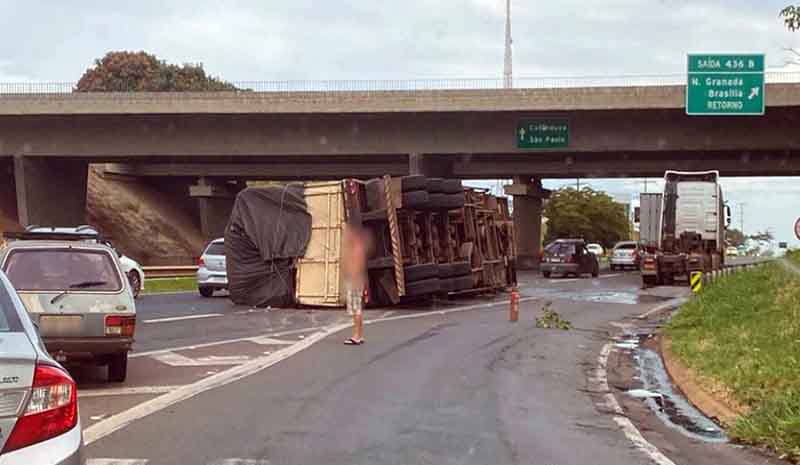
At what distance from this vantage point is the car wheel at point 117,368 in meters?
11.5

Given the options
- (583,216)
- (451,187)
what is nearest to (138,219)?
(451,187)

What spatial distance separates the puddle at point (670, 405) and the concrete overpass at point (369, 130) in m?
25.5

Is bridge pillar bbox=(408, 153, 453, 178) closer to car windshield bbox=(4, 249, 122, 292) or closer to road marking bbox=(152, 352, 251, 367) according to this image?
road marking bbox=(152, 352, 251, 367)

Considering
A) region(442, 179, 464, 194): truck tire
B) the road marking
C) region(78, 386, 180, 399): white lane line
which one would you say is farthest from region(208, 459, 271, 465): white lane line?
region(442, 179, 464, 194): truck tire

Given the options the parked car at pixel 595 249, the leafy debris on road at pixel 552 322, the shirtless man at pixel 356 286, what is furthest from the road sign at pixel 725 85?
the shirtless man at pixel 356 286

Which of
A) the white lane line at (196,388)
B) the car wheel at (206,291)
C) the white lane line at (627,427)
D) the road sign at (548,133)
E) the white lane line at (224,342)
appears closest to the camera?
the white lane line at (627,427)

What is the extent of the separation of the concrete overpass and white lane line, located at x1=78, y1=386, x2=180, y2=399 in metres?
29.5

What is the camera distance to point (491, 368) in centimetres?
1367

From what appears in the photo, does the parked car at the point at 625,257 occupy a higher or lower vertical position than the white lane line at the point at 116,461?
lower

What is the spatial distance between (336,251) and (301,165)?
102 feet

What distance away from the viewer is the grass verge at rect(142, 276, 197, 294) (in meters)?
31.4

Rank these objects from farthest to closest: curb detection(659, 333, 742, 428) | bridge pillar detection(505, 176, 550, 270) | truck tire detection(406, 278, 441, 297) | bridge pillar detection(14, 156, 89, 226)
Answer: bridge pillar detection(505, 176, 550, 270), bridge pillar detection(14, 156, 89, 226), truck tire detection(406, 278, 441, 297), curb detection(659, 333, 742, 428)

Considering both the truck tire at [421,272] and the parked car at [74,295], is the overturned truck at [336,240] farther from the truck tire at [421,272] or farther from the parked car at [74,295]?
the parked car at [74,295]

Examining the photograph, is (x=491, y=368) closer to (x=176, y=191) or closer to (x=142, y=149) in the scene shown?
(x=142, y=149)
